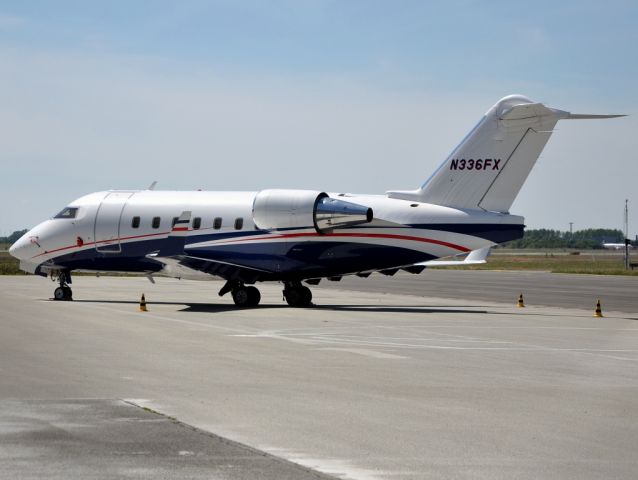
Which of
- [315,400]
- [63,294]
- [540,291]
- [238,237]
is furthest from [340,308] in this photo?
[315,400]

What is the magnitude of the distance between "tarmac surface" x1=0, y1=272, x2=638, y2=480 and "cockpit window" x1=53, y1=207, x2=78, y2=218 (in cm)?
1202

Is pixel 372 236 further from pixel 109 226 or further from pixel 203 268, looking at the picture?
pixel 109 226

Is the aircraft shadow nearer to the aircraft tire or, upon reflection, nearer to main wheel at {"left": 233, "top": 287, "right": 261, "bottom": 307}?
main wheel at {"left": 233, "top": 287, "right": 261, "bottom": 307}

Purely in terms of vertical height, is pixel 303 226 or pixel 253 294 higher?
pixel 303 226

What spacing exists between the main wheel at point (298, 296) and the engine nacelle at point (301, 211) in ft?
8.34

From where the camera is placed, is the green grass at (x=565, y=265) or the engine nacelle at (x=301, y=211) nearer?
the engine nacelle at (x=301, y=211)

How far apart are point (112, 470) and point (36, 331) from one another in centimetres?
1525

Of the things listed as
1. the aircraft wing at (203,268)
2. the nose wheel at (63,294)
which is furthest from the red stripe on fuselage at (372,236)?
the nose wheel at (63,294)

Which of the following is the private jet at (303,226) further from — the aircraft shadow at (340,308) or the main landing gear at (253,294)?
the aircraft shadow at (340,308)

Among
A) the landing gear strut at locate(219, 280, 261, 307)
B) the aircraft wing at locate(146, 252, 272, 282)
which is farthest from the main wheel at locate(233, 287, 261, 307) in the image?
Result: the aircraft wing at locate(146, 252, 272, 282)

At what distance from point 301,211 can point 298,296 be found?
11.0 ft

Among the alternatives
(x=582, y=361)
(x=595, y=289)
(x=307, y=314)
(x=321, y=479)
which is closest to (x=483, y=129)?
(x=307, y=314)

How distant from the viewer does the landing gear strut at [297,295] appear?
35969 mm

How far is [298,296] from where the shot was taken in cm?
3603
